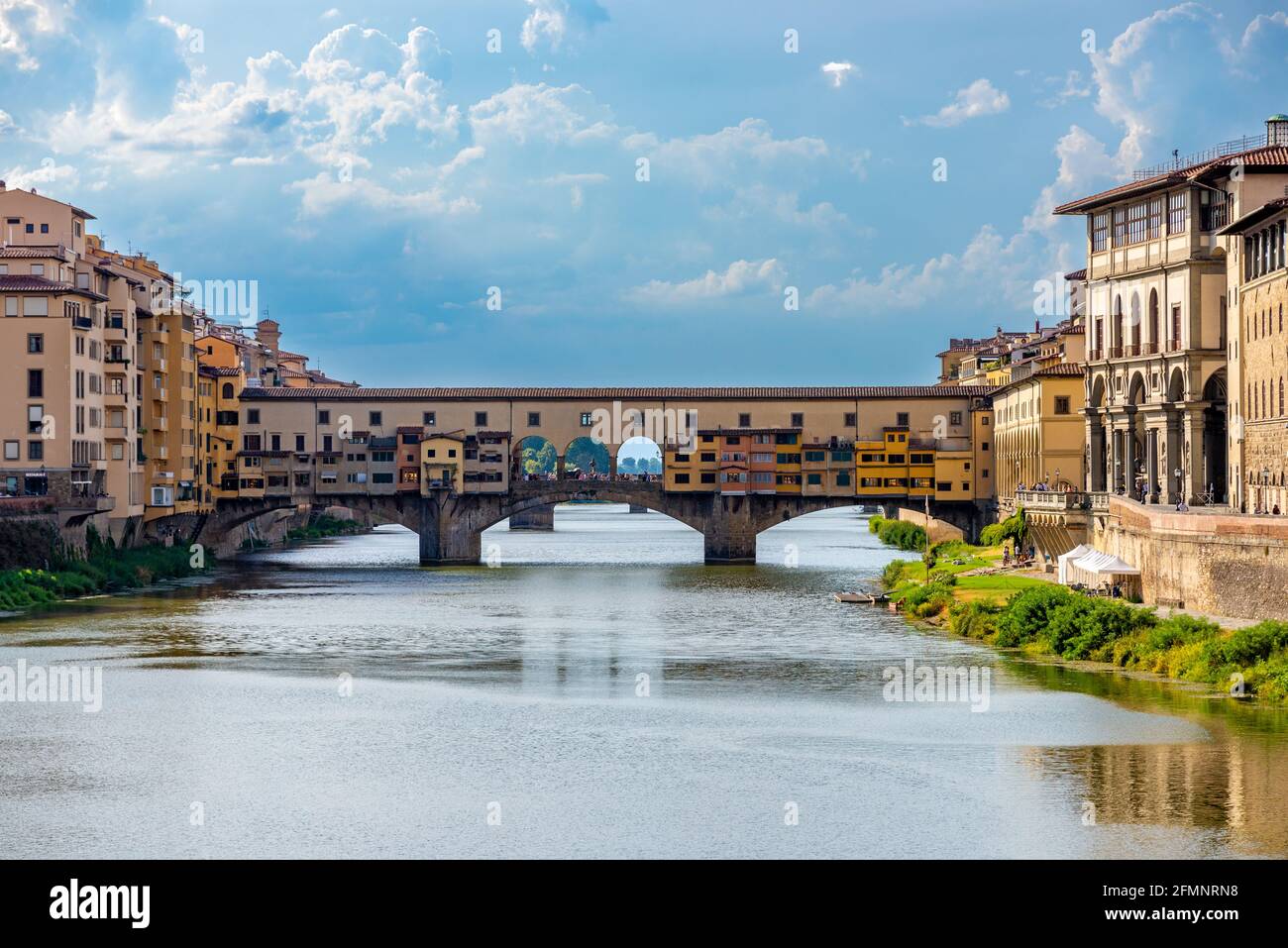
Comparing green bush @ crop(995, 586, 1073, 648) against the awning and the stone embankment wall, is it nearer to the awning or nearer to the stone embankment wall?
the awning

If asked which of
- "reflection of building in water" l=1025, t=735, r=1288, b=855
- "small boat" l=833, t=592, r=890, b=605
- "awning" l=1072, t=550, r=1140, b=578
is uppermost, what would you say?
"awning" l=1072, t=550, r=1140, b=578

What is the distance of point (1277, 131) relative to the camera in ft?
202

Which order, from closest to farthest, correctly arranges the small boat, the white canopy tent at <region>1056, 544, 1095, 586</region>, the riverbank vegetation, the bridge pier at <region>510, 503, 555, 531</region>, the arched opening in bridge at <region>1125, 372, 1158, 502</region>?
the riverbank vegetation, the white canopy tent at <region>1056, 544, 1095, 586</region>, the small boat, the arched opening in bridge at <region>1125, 372, 1158, 502</region>, the bridge pier at <region>510, 503, 555, 531</region>

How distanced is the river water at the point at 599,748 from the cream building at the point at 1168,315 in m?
14.4

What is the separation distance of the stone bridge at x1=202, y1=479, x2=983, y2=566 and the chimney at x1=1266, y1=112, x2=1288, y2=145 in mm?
26120

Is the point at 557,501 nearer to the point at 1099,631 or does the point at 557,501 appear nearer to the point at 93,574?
the point at 93,574

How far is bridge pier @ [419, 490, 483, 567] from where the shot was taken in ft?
273

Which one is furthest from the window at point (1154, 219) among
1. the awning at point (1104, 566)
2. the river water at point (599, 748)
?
the river water at point (599, 748)

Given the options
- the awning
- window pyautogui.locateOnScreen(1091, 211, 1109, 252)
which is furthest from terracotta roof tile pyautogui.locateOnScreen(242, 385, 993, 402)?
the awning

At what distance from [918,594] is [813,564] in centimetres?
2558

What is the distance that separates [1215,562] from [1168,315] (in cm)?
2111

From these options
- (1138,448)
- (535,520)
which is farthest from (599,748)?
(535,520)
